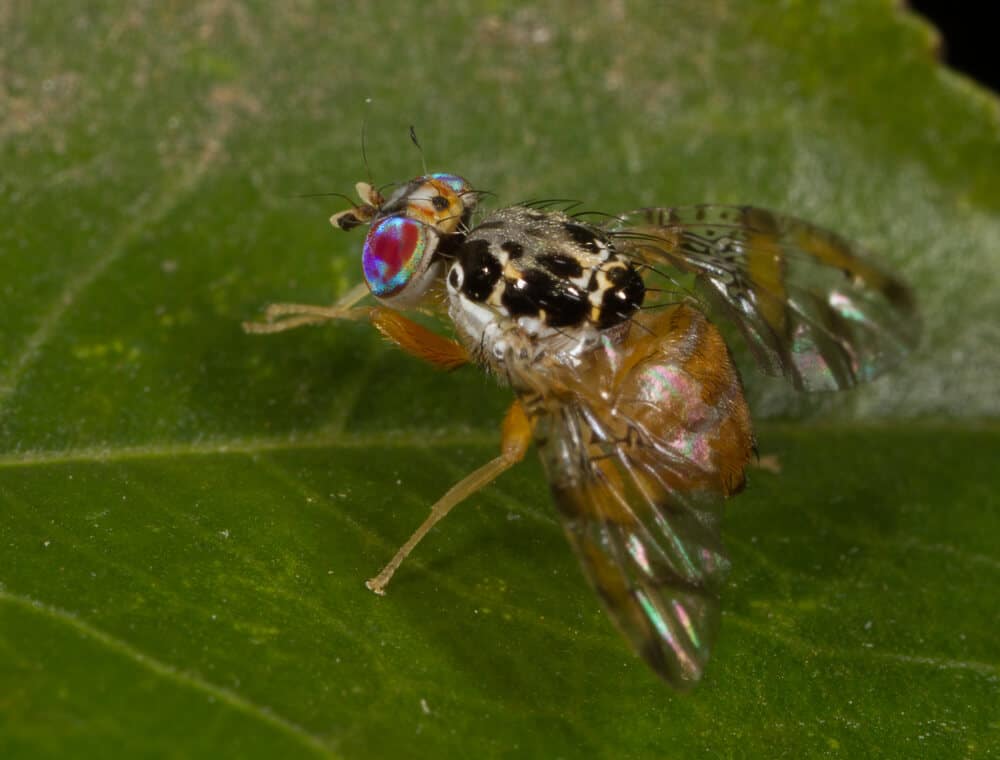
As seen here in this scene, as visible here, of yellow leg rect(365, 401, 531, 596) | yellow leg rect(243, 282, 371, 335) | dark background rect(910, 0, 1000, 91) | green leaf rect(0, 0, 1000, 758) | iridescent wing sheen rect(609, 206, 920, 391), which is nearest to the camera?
green leaf rect(0, 0, 1000, 758)

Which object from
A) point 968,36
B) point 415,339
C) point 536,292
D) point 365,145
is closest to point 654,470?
point 536,292

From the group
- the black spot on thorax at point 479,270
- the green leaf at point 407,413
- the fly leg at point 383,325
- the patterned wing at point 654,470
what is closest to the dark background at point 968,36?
the green leaf at point 407,413

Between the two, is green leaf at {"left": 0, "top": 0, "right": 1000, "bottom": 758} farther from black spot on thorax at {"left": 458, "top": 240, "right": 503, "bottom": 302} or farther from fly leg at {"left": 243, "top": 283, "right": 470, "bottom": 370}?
black spot on thorax at {"left": 458, "top": 240, "right": 503, "bottom": 302}

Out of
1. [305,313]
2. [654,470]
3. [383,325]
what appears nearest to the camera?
[654,470]

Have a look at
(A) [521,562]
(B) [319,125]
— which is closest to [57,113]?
(B) [319,125]

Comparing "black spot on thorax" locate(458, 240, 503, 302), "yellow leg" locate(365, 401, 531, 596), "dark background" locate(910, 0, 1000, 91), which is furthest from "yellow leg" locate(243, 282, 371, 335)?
"dark background" locate(910, 0, 1000, 91)

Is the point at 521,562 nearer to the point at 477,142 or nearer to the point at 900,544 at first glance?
the point at 900,544

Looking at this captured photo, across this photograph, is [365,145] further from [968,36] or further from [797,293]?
[968,36]
